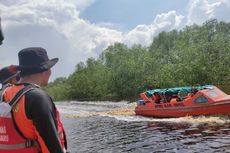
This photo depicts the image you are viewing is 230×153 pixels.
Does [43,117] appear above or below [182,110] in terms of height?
above

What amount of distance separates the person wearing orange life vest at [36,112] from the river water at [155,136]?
13078 millimetres

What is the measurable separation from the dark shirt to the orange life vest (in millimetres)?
54

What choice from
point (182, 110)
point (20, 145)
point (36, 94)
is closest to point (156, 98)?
point (182, 110)

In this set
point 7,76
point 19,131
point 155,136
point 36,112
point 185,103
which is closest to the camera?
point 36,112

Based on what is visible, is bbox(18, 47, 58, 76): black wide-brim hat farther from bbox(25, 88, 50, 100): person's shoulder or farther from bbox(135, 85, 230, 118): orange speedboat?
bbox(135, 85, 230, 118): orange speedboat

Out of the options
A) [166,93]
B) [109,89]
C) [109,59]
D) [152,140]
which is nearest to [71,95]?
[109,59]

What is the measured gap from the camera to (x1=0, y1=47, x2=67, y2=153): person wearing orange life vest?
3.54 m

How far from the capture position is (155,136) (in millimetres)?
21297

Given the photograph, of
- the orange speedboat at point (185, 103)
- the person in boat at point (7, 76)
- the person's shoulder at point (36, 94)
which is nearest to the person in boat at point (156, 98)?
the orange speedboat at point (185, 103)

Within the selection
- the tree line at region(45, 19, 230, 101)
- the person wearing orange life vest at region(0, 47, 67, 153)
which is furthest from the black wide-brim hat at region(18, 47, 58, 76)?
the tree line at region(45, 19, 230, 101)

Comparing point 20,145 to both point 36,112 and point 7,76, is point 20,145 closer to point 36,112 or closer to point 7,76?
point 36,112

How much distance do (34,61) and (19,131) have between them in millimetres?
680

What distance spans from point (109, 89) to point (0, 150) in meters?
86.9

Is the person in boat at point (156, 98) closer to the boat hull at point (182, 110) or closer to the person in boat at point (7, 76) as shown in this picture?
the boat hull at point (182, 110)
